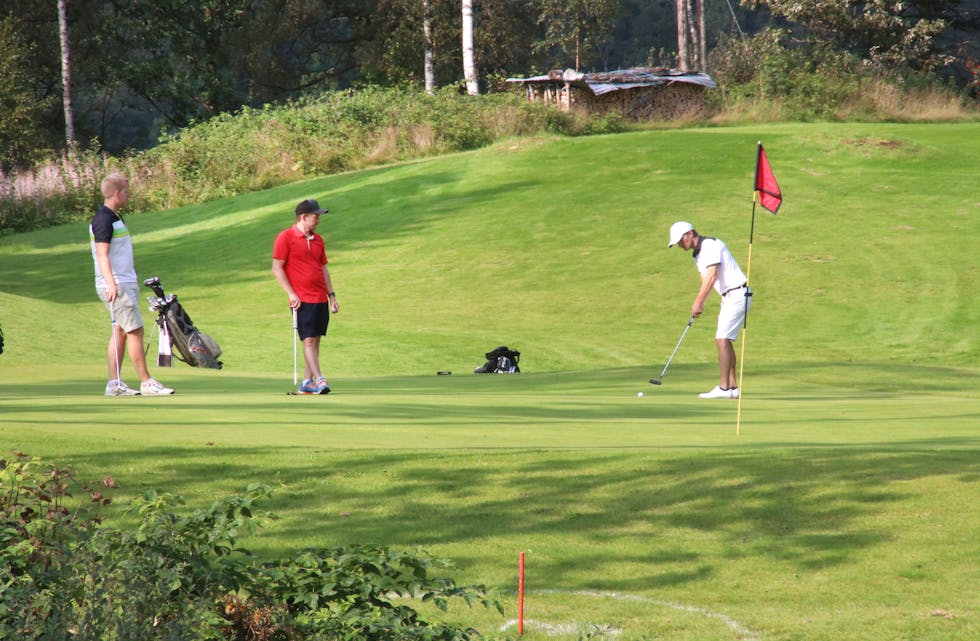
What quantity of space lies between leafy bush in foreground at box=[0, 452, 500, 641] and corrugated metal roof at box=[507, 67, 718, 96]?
44.6m

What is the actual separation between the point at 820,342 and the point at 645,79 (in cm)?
2958

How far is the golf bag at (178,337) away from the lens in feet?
58.6

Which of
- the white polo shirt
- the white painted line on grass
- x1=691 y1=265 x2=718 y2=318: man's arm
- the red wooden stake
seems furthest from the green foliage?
the red wooden stake

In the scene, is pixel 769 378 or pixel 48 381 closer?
pixel 48 381

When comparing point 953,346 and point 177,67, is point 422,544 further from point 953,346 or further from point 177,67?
point 177,67

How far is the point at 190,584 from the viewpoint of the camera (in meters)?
5.61

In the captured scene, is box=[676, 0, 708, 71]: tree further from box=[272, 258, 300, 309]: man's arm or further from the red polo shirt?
box=[272, 258, 300, 309]: man's arm

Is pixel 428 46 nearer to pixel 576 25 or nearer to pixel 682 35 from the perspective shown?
pixel 576 25

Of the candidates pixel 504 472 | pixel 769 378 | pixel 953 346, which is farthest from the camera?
pixel 953 346

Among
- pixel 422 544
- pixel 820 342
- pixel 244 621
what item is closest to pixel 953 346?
pixel 820 342

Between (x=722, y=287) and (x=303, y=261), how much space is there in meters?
4.53

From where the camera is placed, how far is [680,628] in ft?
21.0

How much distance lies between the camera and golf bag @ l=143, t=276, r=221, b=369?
1786 centimetres

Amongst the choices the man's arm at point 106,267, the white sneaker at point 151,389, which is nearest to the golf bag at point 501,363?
the white sneaker at point 151,389
